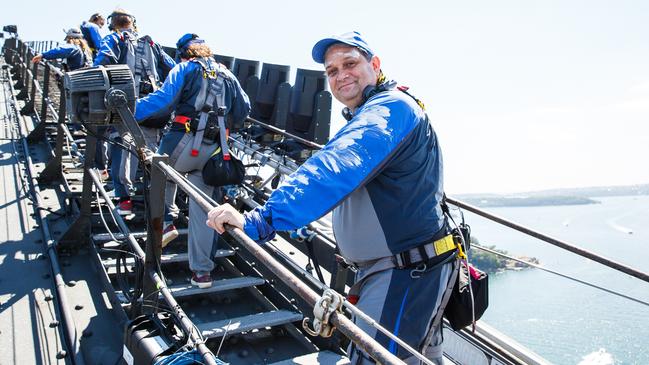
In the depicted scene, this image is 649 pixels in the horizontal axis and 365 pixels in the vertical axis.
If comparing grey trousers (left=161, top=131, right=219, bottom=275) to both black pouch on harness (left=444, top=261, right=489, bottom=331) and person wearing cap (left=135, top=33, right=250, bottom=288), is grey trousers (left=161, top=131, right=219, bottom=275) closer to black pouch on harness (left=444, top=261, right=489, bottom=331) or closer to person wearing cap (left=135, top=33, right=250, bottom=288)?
person wearing cap (left=135, top=33, right=250, bottom=288)

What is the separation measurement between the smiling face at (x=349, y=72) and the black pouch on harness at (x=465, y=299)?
40.5 inches

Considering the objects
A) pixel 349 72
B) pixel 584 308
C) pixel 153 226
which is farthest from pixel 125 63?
pixel 584 308

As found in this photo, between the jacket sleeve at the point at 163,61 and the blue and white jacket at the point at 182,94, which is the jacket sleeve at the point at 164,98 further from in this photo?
the jacket sleeve at the point at 163,61

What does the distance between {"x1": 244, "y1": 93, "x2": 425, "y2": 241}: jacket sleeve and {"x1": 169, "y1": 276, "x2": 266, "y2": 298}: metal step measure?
2215 millimetres

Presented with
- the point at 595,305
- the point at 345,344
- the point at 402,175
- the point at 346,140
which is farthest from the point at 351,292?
the point at 595,305

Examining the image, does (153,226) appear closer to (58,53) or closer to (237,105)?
(237,105)

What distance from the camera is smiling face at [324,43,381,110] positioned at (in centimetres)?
224

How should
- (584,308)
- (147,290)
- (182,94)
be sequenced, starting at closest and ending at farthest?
(147,290)
(182,94)
(584,308)

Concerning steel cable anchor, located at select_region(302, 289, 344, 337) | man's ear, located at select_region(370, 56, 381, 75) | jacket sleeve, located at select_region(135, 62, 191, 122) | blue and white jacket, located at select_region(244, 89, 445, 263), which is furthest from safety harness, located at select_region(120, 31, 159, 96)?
steel cable anchor, located at select_region(302, 289, 344, 337)

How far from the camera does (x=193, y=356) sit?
2250 mm

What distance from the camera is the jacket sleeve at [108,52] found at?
17.0ft

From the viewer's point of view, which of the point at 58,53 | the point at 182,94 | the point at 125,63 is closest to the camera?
the point at 182,94

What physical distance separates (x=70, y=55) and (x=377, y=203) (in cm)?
635

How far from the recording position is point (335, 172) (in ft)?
5.89
